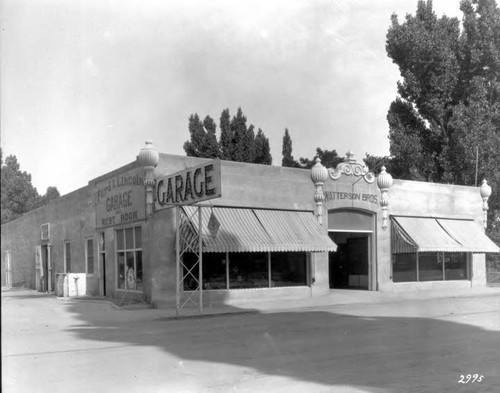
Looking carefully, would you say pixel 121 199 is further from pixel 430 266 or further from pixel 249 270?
pixel 430 266

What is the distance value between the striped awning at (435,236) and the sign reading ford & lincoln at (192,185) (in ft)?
35.9

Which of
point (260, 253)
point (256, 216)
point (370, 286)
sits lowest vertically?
point (370, 286)

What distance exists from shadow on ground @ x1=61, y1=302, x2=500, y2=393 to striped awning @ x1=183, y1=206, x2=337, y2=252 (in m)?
3.08

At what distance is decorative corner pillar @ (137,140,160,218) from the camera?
18.7 metres

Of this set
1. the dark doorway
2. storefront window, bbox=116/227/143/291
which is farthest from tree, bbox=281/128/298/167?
storefront window, bbox=116/227/143/291

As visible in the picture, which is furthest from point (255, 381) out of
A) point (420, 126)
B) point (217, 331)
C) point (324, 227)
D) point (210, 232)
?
point (420, 126)

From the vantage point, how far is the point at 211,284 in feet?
63.2

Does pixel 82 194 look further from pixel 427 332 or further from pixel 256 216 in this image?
pixel 427 332

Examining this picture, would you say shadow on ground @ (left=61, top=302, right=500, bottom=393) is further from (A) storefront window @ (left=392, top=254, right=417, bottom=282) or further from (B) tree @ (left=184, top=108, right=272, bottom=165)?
(B) tree @ (left=184, top=108, right=272, bottom=165)

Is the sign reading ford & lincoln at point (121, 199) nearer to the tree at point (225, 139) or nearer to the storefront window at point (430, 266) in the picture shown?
the storefront window at point (430, 266)

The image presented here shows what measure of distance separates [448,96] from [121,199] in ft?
71.5

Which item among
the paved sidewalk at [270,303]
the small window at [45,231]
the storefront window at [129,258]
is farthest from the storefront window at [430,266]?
the small window at [45,231]

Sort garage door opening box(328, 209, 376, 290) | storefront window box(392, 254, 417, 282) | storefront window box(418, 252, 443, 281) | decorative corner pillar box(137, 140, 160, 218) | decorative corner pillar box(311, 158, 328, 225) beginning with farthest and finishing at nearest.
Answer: storefront window box(418, 252, 443, 281), storefront window box(392, 254, 417, 282), garage door opening box(328, 209, 376, 290), decorative corner pillar box(311, 158, 328, 225), decorative corner pillar box(137, 140, 160, 218)

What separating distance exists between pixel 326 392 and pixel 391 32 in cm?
3170
